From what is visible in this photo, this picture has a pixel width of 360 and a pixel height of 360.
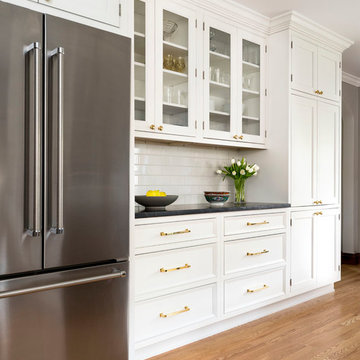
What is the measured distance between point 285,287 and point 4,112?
2686mm

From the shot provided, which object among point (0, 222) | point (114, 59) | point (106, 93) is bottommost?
point (0, 222)

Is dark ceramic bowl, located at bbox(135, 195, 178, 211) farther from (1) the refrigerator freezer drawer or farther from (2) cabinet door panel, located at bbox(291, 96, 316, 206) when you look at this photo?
(2) cabinet door panel, located at bbox(291, 96, 316, 206)

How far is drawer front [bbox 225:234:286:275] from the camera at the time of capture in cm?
291

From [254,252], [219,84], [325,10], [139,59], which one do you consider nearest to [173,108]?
[139,59]

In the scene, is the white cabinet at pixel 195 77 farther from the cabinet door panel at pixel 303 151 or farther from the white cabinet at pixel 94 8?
the white cabinet at pixel 94 8

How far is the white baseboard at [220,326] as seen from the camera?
97.8 inches

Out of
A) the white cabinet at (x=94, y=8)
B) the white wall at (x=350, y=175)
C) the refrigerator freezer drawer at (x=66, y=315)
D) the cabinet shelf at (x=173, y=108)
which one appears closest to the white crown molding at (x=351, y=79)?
the white wall at (x=350, y=175)

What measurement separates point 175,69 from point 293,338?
84.7 inches

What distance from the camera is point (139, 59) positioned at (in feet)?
8.82

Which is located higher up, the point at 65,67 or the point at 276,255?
the point at 65,67

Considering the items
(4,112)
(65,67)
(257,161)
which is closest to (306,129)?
(257,161)

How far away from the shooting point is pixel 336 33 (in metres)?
3.82

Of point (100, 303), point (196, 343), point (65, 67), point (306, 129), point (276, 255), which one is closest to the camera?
point (65, 67)

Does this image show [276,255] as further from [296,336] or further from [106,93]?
[106,93]
